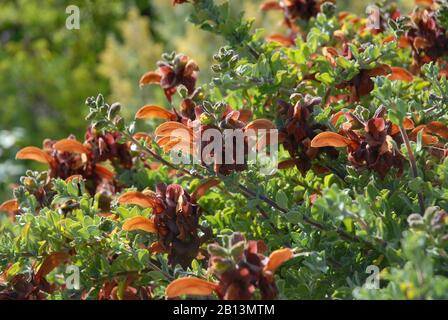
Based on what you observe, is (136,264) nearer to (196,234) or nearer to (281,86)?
(196,234)

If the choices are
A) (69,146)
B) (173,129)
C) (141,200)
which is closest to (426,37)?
(173,129)

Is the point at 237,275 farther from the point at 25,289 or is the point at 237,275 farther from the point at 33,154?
the point at 33,154

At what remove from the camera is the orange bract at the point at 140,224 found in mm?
1677

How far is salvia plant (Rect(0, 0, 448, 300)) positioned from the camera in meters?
1.45

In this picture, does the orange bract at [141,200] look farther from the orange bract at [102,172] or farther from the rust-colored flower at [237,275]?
the orange bract at [102,172]

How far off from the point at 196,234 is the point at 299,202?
309mm

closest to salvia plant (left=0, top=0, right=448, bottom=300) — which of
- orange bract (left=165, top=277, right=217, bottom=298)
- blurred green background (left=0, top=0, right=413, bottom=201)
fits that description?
Result: orange bract (left=165, top=277, right=217, bottom=298)

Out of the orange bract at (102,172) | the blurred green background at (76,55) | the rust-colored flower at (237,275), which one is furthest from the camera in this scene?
the blurred green background at (76,55)

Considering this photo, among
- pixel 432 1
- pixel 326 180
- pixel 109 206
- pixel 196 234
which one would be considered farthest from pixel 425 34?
pixel 109 206

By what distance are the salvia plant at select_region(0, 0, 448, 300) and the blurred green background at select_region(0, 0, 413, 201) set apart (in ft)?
9.24

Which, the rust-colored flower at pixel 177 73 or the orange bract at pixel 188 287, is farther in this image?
the rust-colored flower at pixel 177 73

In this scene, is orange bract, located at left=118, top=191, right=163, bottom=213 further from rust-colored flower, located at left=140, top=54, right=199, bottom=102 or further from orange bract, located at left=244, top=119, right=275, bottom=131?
rust-colored flower, located at left=140, top=54, right=199, bottom=102

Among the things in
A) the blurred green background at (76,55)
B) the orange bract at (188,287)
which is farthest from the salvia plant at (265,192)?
the blurred green background at (76,55)
